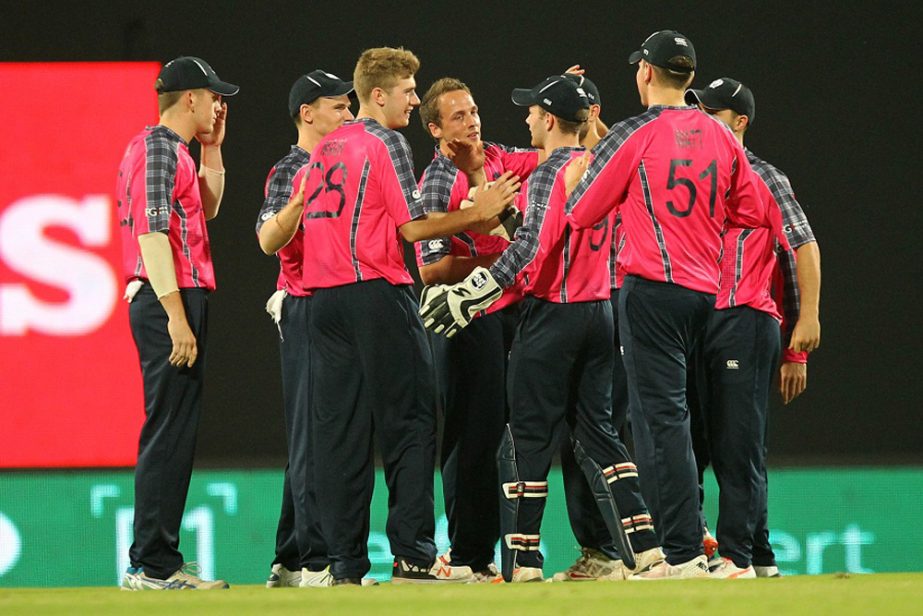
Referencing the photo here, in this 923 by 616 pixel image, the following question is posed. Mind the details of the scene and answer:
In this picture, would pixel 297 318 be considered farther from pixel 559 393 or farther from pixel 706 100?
pixel 706 100

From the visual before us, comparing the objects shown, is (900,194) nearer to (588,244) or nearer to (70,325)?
(588,244)

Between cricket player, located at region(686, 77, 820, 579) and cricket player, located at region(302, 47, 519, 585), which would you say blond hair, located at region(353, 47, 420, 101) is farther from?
cricket player, located at region(686, 77, 820, 579)

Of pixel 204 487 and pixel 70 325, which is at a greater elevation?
pixel 70 325

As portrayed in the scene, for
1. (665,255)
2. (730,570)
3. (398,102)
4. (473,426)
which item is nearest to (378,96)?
(398,102)

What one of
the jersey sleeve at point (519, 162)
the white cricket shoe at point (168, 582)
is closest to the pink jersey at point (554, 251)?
the jersey sleeve at point (519, 162)

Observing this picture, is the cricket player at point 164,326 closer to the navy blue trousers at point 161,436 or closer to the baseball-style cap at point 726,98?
the navy blue trousers at point 161,436

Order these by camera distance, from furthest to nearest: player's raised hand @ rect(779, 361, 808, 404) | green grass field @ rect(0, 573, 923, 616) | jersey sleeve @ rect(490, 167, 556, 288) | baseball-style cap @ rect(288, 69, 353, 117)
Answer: player's raised hand @ rect(779, 361, 808, 404) → baseball-style cap @ rect(288, 69, 353, 117) → jersey sleeve @ rect(490, 167, 556, 288) → green grass field @ rect(0, 573, 923, 616)

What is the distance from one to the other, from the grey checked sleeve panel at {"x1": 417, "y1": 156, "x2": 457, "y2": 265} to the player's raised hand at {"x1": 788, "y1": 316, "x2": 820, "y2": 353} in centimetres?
121

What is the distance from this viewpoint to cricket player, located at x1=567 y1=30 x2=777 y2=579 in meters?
3.79

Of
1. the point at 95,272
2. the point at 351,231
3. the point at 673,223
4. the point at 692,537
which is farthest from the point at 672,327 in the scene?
the point at 95,272

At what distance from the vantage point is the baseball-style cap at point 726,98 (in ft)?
15.0

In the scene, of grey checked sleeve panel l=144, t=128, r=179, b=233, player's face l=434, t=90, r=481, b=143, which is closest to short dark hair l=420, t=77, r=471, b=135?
player's face l=434, t=90, r=481, b=143

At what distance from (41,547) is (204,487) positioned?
0.74m

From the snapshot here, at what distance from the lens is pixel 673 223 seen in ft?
12.5
